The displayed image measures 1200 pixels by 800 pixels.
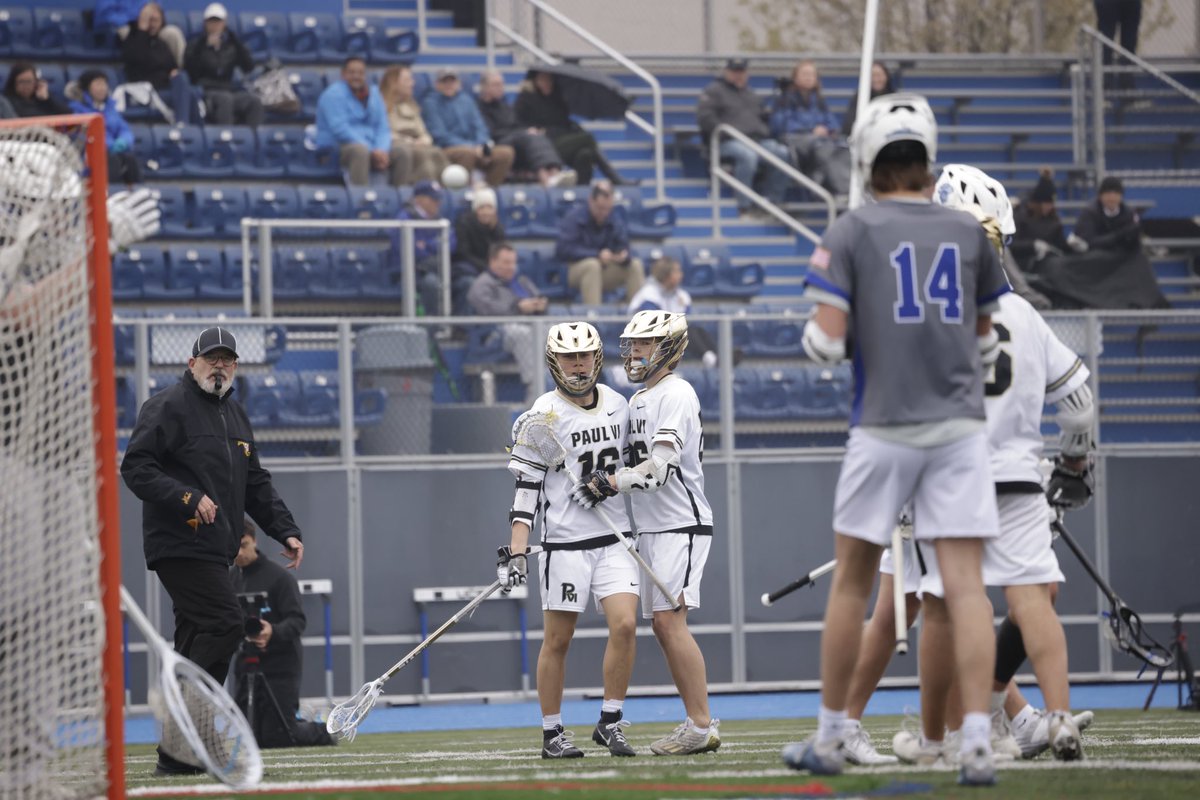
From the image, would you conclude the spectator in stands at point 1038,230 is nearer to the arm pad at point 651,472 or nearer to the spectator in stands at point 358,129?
the spectator in stands at point 358,129

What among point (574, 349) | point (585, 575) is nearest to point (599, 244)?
point (574, 349)

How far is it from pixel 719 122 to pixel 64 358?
1472cm

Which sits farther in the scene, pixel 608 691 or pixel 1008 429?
pixel 608 691

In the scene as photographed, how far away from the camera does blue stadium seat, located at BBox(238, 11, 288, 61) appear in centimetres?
2011

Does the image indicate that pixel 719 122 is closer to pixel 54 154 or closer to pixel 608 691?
pixel 608 691

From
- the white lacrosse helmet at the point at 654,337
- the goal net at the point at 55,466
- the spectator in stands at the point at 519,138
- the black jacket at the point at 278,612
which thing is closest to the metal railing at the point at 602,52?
the spectator in stands at the point at 519,138

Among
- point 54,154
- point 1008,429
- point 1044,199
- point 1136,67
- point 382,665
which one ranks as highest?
point 1136,67

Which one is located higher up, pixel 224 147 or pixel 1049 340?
pixel 224 147

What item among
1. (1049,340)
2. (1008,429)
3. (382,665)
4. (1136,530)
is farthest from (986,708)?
(1136,530)

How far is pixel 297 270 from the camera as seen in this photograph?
1592 cm

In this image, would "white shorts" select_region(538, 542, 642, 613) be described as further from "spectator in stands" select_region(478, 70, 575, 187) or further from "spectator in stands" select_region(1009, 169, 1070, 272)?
"spectator in stands" select_region(478, 70, 575, 187)

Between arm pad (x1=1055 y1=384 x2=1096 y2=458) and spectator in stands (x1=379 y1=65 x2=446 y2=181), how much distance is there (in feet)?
39.1

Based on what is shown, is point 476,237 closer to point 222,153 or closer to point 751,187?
point 222,153

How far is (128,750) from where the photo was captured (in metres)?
10.9
